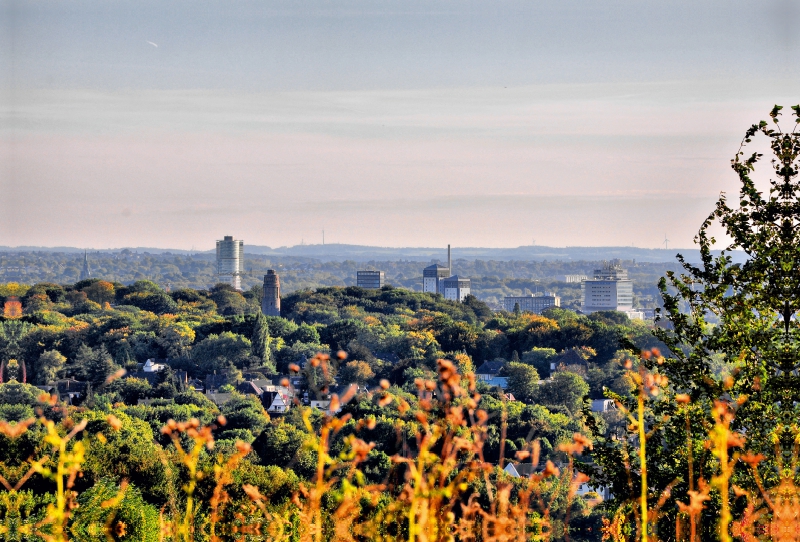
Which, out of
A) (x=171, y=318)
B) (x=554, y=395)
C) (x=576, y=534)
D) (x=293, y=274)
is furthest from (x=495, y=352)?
(x=293, y=274)

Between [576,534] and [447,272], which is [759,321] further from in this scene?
[447,272]

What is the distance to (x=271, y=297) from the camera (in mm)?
78000

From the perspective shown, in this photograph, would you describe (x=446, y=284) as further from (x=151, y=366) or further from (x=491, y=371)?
(x=151, y=366)

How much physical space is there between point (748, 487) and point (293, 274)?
191066 millimetres

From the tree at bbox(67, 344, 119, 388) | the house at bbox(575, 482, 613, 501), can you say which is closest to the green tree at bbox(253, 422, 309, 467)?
the house at bbox(575, 482, 613, 501)

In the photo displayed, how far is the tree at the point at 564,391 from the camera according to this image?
125 feet

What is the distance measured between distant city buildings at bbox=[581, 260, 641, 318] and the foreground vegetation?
80.7 metres

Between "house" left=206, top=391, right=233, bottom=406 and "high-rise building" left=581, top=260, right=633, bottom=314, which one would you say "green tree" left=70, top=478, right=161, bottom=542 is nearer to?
"house" left=206, top=391, right=233, bottom=406

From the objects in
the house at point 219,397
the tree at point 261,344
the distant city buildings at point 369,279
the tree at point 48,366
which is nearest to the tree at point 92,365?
the tree at point 48,366

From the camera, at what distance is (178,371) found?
45.4 m

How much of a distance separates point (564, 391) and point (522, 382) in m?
2.89

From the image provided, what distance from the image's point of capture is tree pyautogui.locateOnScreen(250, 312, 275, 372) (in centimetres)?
4878

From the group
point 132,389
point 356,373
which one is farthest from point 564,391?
point 132,389

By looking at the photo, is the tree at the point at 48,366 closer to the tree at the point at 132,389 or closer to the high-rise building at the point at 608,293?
the tree at the point at 132,389
